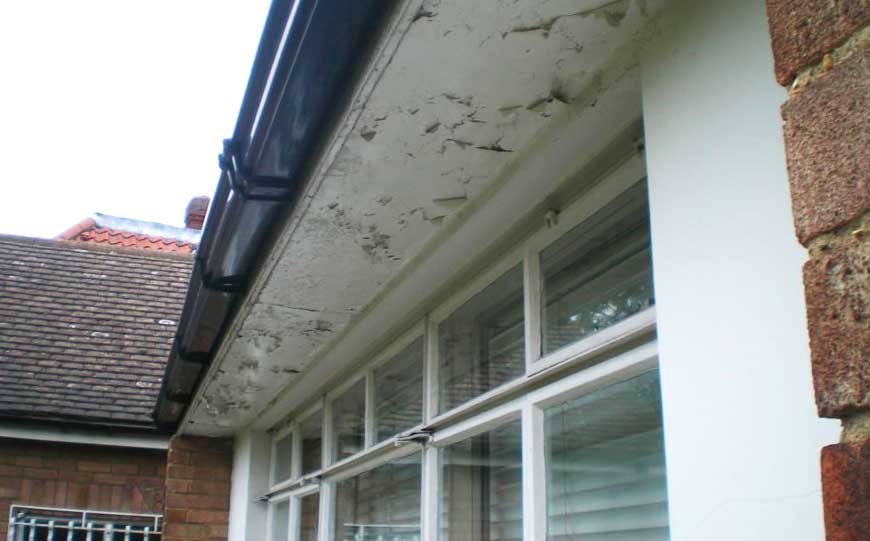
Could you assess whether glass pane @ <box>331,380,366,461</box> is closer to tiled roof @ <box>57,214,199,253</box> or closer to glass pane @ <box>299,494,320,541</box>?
glass pane @ <box>299,494,320,541</box>

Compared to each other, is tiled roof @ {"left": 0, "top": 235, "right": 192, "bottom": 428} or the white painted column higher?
tiled roof @ {"left": 0, "top": 235, "right": 192, "bottom": 428}

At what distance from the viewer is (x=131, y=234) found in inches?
629

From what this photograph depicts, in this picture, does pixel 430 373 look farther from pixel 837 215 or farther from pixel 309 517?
pixel 837 215

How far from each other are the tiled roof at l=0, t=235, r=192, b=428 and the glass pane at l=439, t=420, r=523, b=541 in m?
5.46

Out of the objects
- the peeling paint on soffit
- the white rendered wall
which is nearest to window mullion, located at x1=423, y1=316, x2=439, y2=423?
the peeling paint on soffit

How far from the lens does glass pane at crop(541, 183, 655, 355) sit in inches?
95.9

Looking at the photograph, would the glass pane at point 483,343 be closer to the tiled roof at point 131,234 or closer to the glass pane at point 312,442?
the glass pane at point 312,442

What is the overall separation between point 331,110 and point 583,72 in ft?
2.03

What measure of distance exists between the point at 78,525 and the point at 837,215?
830cm

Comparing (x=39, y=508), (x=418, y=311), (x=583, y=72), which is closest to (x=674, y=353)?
(x=583, y=72)

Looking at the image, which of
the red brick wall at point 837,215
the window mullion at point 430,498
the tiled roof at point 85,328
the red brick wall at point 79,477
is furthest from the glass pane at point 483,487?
the red brick wall at point 79,477

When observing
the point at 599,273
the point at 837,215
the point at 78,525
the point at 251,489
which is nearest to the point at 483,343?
the point at 599,273

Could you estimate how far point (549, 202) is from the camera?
2814 millimetres

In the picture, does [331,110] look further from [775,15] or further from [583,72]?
[775,15]
